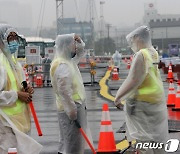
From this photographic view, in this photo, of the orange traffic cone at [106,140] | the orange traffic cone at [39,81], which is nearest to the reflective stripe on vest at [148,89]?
the orange traffic cone at [106,140]

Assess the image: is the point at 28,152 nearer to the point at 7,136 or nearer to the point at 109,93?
the point at 7,136

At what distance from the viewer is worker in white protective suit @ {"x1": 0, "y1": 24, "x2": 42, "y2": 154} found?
6008mm

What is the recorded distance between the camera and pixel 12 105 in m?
6.08

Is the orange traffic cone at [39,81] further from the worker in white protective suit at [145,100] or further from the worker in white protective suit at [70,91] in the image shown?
the worker in white protective suit at [145,100]

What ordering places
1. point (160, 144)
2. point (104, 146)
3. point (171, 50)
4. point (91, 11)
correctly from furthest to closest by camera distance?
point (91, 11) < point (171, 50) < point (104, 146) < point (160, 144)

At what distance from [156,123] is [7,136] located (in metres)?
1.76

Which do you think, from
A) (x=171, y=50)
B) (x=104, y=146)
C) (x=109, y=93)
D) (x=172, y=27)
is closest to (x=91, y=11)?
(x=171, y=50)

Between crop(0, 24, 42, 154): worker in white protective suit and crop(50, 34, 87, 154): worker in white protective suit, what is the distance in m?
0.89

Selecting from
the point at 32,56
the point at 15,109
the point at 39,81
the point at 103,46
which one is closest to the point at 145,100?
the point at 15,109

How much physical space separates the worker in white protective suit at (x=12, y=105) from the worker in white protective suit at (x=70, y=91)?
0.89 metres

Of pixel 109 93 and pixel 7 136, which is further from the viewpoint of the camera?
pixel 109 93

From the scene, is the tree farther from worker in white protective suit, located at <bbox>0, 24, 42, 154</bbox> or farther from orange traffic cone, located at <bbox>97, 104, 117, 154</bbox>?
worker in white protective suit, located at <bbox>0, 24, 42, 154</bbox>

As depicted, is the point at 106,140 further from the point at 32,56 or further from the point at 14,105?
the point at 32,56

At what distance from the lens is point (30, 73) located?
2670cm
